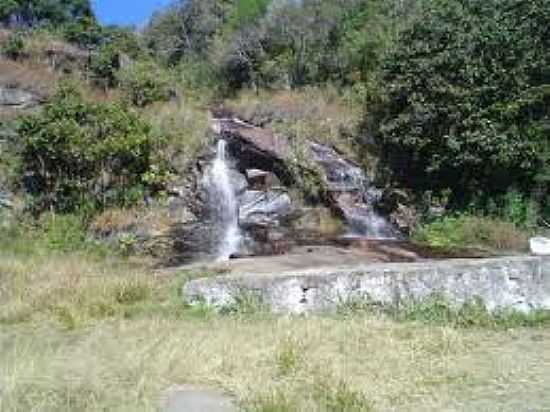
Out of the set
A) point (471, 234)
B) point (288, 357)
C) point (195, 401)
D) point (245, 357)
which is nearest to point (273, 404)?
point (195, 401)

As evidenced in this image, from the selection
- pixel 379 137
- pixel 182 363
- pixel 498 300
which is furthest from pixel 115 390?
pixel 379 137

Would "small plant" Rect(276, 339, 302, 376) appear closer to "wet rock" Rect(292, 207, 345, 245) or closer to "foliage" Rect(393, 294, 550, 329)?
"foliage" Rect(393, 294, 550, 329)

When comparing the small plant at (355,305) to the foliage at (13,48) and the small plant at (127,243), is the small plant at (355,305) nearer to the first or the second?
the small plant at (127,243)

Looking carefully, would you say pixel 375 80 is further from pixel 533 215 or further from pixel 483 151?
pixel 533 215

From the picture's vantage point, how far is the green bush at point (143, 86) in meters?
23.4

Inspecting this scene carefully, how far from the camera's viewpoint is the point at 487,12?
1956 cm

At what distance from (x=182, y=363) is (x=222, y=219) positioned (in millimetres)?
11737

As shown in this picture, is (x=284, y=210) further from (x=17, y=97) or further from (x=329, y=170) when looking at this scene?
(x=17, y=97)

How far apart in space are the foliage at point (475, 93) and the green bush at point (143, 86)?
22.9 ft

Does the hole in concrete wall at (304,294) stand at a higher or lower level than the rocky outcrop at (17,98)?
lower

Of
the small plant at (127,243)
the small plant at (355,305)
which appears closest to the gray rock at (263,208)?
the small plant at (127,243)

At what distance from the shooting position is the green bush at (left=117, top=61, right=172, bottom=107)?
23.4m

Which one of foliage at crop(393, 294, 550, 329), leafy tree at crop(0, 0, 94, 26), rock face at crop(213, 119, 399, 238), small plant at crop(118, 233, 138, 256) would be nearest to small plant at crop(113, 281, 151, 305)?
foliage at crop(393, 294, 550, 329)

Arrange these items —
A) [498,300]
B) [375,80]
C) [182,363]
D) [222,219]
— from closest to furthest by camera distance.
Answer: [182,363] < [498,300] < [222,219] < [375,80]
